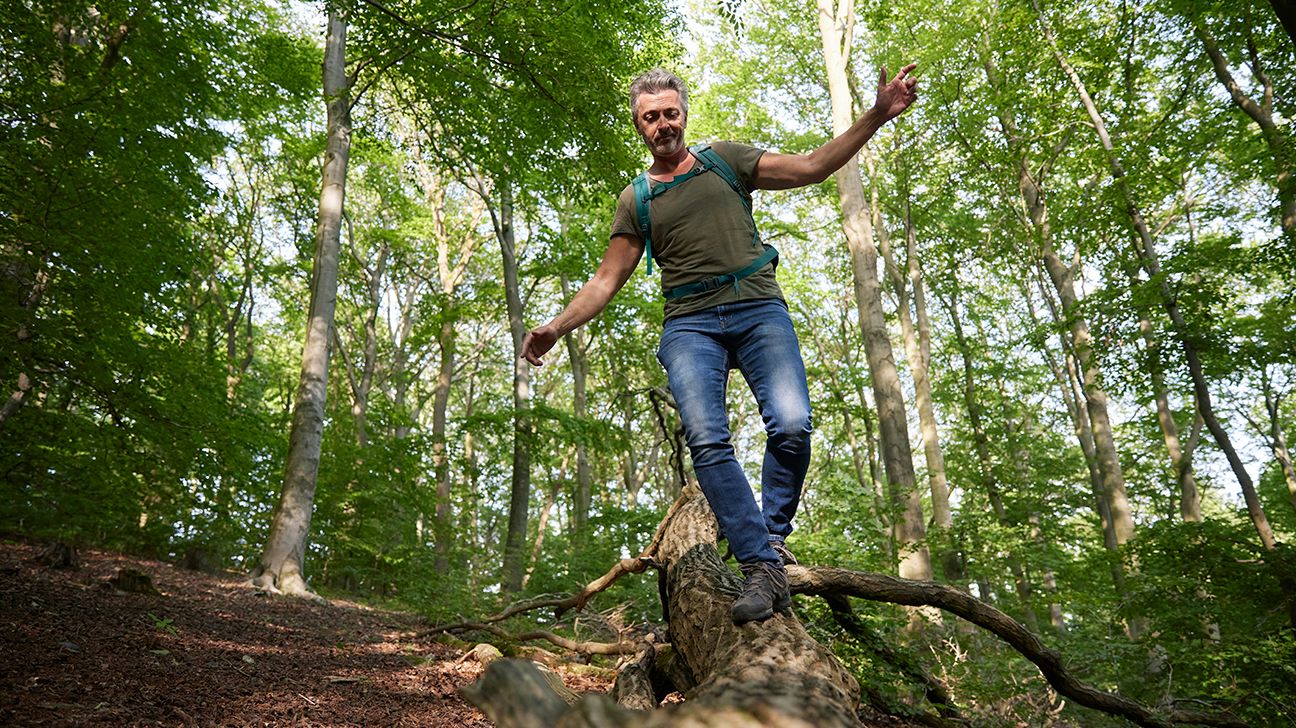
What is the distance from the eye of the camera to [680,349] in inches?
110

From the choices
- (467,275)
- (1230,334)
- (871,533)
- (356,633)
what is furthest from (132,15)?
(467,275)

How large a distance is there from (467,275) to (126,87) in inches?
718

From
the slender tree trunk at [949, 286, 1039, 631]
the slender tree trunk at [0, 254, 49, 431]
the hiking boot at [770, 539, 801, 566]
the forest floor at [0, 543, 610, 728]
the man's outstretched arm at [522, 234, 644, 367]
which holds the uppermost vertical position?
the slender tree trunk at [949, 286, 1039, 631]

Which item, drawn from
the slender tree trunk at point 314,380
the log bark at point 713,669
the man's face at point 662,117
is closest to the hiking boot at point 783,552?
the log bark at point 713,669

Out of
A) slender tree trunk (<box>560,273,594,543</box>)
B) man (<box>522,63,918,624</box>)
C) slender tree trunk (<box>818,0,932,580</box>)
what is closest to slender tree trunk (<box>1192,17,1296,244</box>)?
slender tree trunk (<box>818,0,932,580</box>)

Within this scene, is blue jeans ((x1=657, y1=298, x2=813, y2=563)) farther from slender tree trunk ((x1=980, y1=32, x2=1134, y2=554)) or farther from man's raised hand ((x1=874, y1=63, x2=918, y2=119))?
slender tree trunk ((x1=980, y1=32, x2=1134, y2=554))

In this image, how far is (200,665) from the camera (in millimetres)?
4023

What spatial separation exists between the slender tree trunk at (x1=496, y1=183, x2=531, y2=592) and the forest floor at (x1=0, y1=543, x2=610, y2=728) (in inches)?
229

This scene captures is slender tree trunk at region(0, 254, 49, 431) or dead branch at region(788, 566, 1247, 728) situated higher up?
slender tree trunk at region(0, 254, 49, 431)

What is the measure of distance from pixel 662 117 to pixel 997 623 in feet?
9.91

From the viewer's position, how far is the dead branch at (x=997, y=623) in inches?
141

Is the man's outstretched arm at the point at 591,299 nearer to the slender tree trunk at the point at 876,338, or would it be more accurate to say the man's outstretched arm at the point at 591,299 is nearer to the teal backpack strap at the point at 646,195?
the teal backpack strap at the point at 646,195

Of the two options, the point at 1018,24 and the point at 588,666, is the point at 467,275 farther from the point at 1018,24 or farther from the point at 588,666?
the point at 588,666

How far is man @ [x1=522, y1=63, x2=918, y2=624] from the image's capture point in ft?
8.60
